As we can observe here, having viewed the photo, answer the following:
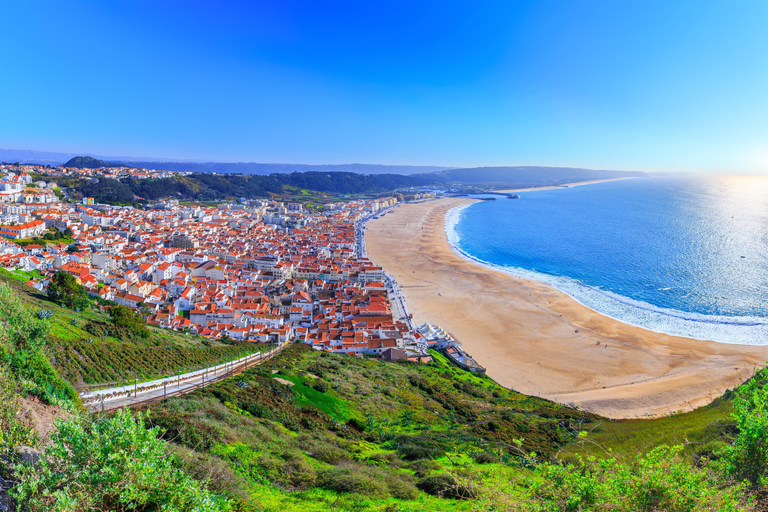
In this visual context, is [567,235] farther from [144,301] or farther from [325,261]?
[144,301]

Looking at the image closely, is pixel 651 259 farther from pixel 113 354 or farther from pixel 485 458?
pixel 113 354

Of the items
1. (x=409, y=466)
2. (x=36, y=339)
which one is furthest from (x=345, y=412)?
(x=36, y=339)

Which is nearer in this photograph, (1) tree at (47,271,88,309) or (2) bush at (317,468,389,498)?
(2) bush at (317,468,389,498)

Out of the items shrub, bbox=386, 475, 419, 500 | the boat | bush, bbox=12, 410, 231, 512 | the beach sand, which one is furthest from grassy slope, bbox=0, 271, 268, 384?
the beach sand

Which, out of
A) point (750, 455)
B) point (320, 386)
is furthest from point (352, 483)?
point (320, 386)

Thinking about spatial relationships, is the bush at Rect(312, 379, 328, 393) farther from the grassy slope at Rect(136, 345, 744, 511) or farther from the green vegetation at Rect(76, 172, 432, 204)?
the green vegetation at Rect(76, 172, 432, 204)

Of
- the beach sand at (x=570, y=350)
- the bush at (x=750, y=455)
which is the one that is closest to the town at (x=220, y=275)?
the beach sand at (x=570, y=350)
